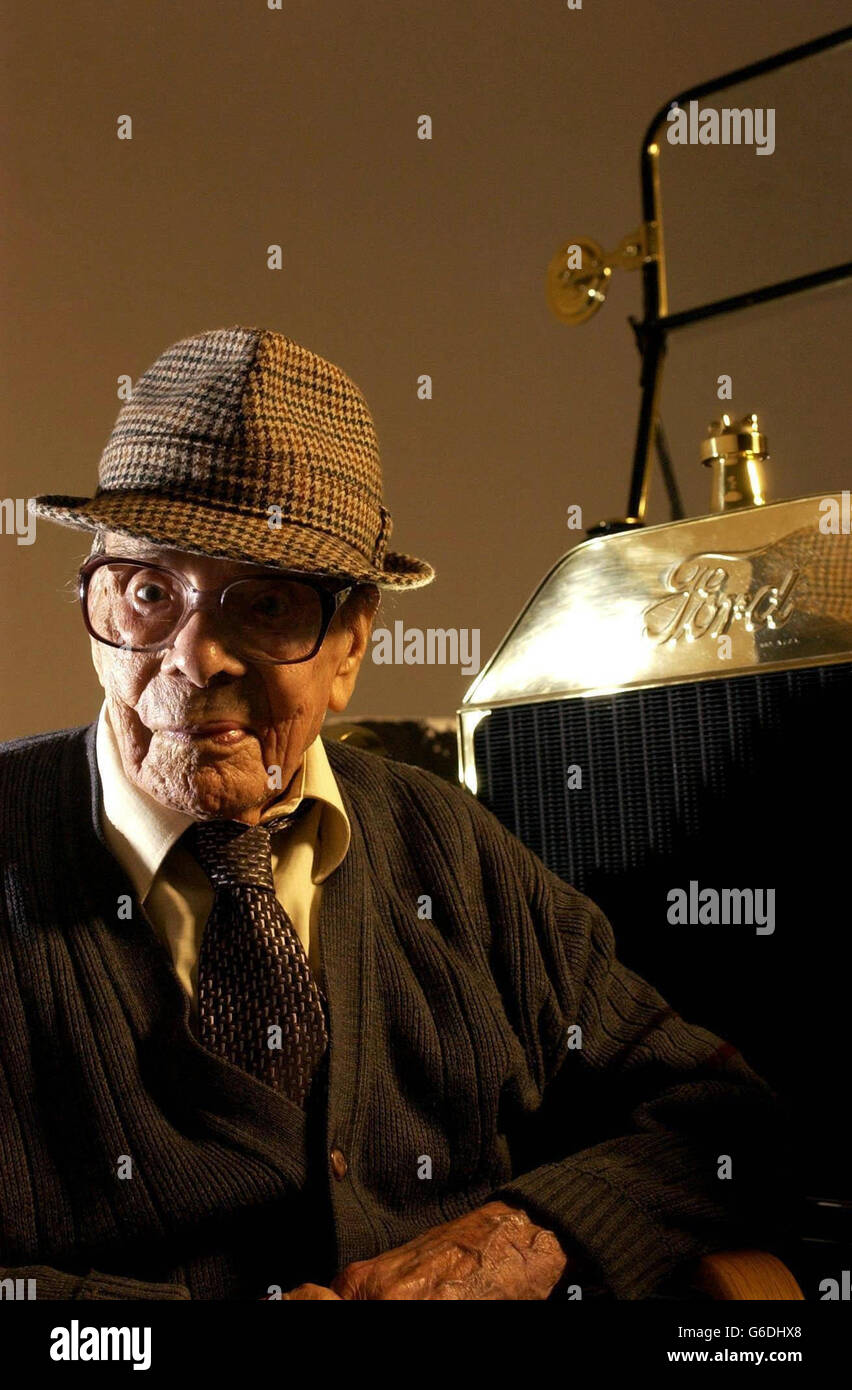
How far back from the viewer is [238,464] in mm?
1020

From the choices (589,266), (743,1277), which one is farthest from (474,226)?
(743,1277)

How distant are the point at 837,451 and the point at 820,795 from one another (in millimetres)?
Answer: 1119

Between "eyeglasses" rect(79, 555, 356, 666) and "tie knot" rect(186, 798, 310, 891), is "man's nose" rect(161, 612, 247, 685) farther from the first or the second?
"tie knot" rect(186, 798, 310, 891)

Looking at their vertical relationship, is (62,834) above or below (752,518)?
below

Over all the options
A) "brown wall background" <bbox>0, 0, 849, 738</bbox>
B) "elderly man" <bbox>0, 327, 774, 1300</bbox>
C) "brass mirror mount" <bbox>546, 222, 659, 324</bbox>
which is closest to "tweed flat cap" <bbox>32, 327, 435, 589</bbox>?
"elderly man" <bbox>0, 327, 774, 1300</bbox>

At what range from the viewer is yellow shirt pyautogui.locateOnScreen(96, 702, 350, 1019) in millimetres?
1043

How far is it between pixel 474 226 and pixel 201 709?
1.74 m

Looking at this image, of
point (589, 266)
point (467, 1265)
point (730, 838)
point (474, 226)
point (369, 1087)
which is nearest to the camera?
point (467, 1265)

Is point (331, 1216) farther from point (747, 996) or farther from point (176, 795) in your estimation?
point (747, 996)

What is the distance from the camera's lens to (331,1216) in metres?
1.00

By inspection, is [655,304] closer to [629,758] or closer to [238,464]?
[629,758]

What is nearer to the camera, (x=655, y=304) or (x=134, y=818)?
(x=134, y=818)

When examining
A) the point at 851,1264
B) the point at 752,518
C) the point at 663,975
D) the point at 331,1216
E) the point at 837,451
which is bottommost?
the point at 851,1264
